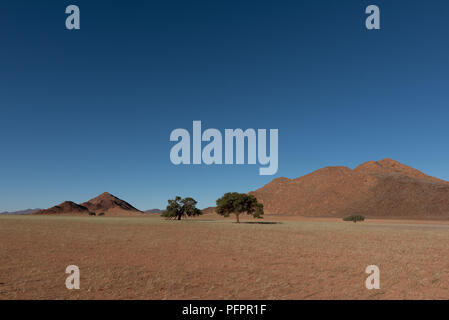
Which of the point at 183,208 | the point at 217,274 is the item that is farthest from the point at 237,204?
the point at 217,274

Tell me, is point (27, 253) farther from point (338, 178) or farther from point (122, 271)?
point (338, 178)

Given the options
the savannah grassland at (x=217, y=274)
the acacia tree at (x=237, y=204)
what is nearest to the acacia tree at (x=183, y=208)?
the acacia tree at (x=237, y=204)

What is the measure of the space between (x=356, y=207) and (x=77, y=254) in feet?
479

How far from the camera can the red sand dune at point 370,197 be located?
424ft

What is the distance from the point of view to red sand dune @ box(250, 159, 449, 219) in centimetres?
12925

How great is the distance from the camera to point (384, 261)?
18.9 meters

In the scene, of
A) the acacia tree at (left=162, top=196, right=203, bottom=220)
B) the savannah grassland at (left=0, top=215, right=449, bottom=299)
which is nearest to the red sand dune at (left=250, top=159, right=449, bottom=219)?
the acacia tree at (left=162, top=196, right=203, bottom=220)

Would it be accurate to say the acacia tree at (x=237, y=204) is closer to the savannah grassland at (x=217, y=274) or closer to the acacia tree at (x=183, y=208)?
the acacia tree at (x=183, y=208)

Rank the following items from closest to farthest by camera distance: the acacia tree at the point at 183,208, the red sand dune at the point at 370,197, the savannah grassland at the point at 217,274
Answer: the savannah grassland at the point at 217,274 < the acacia tree at the point at 183,208 < the red sand dune at the point at 370,197

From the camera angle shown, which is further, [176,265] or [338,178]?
[338,178]

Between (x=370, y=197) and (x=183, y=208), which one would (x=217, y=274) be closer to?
(x=183, y=208)

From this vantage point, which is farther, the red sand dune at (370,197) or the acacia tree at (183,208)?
the red sand dune at (370,197)

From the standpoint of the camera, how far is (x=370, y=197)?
149000 mm
